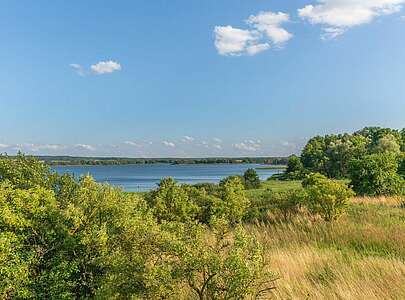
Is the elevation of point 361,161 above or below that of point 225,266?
above

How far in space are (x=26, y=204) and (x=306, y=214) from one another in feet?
40.0

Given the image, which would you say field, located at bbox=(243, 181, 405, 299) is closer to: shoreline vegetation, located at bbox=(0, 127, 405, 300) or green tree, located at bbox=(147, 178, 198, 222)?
shoreline vegetation, located at bbox=(0, 127, 405, 300)

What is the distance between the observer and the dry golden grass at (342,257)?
6.66 metres

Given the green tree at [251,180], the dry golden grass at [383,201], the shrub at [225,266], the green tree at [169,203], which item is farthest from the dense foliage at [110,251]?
→ the green tree at [251,180]

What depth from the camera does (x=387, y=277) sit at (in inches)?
281

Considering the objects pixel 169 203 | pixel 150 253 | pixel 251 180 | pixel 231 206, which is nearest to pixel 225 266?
pixel 150 253

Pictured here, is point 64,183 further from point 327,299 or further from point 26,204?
point 327,299

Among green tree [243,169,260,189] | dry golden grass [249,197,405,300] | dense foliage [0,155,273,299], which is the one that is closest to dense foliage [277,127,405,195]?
dry golden grass [249,197,405,300]

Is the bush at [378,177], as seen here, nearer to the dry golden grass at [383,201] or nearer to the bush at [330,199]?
the dry golden grass at [383,201]

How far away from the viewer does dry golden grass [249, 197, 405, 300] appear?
6660mm

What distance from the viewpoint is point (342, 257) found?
30.7ft

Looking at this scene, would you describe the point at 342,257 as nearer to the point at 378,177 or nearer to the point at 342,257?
the point at 342,257

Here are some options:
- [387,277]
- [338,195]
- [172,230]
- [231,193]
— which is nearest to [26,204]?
[172,230]

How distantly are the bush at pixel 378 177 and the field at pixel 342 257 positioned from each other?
7.96 metres
